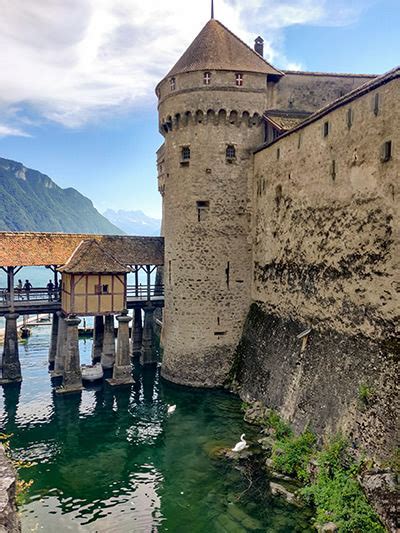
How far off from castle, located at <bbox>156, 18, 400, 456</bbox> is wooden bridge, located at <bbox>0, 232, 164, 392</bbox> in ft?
7.94

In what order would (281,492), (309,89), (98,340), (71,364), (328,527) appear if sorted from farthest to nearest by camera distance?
(98,340) → (309,89) → (71,364) → (281,492) → (328,527)

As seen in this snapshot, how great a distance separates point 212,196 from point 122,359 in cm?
980

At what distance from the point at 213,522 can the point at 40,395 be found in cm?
1340

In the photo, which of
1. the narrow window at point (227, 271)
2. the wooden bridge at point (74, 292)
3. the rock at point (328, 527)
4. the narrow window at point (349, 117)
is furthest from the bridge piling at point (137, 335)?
the rock at point (328, 527)

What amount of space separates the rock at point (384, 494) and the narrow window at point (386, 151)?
8506 millimetres

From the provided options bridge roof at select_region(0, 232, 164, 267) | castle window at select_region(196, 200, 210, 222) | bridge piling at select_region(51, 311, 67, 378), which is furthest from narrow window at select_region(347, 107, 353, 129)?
bridge piling at select_region(51, 311, 67, 378)

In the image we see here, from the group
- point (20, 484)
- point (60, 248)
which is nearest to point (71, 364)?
point (60, 248)

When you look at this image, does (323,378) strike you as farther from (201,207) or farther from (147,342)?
(147,342)

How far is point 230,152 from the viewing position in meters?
24.1

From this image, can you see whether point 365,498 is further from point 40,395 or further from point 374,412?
point 40,395

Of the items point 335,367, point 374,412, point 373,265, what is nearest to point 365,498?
point 374,412

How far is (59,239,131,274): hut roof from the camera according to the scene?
24.4 meters

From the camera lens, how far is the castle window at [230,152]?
24.0 m

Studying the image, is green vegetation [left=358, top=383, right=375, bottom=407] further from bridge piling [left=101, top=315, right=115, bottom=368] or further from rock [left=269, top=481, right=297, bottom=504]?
bridge piling [left=101, top=315, right=115, bottom=368]
